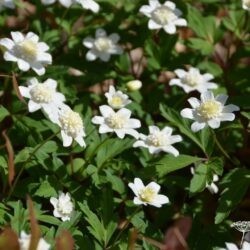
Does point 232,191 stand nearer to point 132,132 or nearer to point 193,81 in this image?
point 132,132

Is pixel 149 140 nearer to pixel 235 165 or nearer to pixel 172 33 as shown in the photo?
pixel 235 165

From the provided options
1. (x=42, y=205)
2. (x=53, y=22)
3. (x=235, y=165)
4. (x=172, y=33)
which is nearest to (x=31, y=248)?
(x=42, y=205)

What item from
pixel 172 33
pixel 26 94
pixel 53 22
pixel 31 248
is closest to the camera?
pixel 31 248

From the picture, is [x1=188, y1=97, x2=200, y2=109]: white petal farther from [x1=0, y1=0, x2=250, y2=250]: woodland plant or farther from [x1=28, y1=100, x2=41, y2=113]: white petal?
[x1=28, y1=100, x2=41, y2=113]: white petal

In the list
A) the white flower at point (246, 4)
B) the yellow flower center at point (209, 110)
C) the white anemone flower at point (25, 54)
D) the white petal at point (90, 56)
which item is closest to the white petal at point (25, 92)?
the white anemone flower at point (25, 54)

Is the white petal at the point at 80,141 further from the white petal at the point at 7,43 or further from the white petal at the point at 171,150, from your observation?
the white petal at the point at 7,43

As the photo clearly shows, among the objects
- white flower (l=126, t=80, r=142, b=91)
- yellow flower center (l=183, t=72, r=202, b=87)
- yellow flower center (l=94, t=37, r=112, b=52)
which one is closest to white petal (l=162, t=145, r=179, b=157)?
white flower (l=126, t=80, r=142, b=91)

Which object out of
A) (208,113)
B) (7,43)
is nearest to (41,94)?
(7,43)
